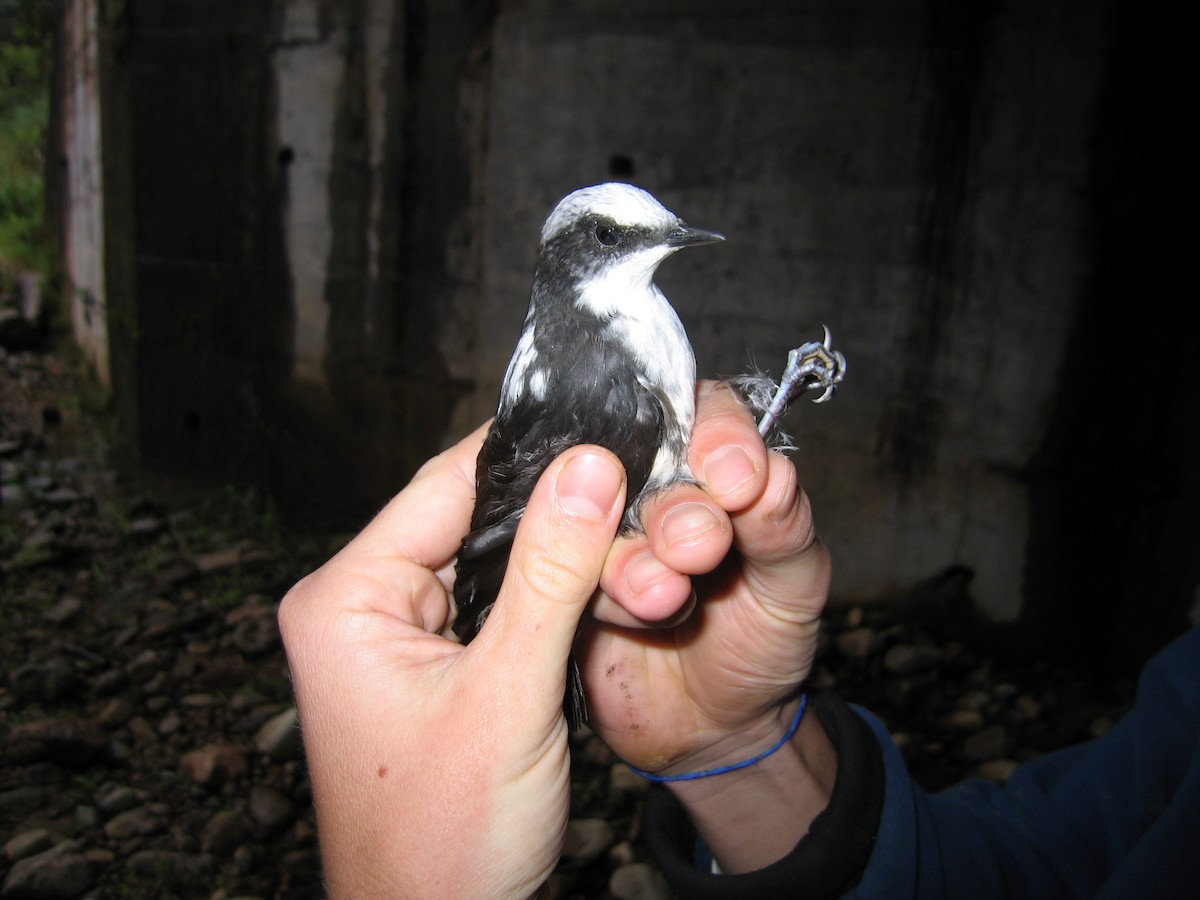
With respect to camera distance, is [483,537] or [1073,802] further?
[1073,802]

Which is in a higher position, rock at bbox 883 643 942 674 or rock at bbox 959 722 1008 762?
rock at bbox 883 643 942 674

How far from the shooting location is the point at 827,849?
1.91 metres

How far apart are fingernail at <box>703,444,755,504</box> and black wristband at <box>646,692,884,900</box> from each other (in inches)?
32.7

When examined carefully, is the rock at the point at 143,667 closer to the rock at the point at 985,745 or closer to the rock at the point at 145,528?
the rock at the point at 145,528

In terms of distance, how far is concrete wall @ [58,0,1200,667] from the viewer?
360cm

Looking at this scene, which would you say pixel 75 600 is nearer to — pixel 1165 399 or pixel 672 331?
pixel 672 331

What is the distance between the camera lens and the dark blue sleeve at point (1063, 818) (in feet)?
6.09

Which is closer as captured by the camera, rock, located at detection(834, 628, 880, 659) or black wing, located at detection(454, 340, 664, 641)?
black wing, located at detection(454, 340, 664, 641)

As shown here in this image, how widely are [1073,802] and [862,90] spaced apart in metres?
3.11

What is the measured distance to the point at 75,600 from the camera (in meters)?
4.58

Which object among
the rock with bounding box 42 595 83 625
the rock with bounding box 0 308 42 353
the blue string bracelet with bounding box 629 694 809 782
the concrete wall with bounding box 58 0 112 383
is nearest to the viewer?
the blue string bracelet with bounding box 629 694 809 782

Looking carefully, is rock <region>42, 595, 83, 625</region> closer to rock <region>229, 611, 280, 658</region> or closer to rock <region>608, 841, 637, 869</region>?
rock <region>229, 611, 280, 658</region>

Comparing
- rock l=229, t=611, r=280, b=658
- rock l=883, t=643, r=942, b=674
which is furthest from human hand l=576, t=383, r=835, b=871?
rock l=229, t=611, r=280, b=658

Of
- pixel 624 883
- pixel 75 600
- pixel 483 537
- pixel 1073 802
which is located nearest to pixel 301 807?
pixel 624 883
